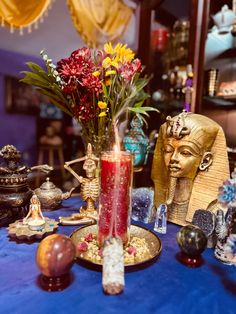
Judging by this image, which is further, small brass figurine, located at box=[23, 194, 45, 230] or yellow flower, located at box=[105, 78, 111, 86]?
yellow flower, located at box=[105, 78, 111, 86]

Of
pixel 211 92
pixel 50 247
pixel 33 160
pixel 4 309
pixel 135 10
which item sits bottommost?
pixel 33 160

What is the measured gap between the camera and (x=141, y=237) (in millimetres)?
923

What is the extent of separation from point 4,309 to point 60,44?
11.4 feet

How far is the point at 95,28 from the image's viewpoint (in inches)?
111

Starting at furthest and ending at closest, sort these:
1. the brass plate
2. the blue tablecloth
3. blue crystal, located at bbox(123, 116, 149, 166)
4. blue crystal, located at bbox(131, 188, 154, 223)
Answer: blue crystal, located at bbox(123, 116, 149, 166)
blue crystal, located at bbox(131, 188, 154, 223)
the brass plate
the blue tablecloth

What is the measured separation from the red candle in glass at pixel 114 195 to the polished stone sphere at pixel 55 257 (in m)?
0.17

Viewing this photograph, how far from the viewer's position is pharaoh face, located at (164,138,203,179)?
1.00m

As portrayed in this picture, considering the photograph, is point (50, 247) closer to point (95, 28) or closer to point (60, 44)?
point (95, 28)

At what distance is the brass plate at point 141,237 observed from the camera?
0.76 metres

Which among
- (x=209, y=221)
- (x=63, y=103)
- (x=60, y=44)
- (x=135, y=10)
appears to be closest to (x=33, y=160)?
(x=60, y=44)

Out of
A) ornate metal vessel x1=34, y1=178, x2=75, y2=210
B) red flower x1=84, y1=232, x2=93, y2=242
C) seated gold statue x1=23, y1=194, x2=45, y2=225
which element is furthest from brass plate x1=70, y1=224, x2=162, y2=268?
ornate metal vessel x1=34, y1=178, x2=75, y2=210

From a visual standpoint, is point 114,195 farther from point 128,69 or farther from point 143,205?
point 128,69

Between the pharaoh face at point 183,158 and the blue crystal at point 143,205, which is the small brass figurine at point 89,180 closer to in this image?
the blue crystal at point 143,205

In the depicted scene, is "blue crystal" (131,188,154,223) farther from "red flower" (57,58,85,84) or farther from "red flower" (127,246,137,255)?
"red flower" (57,58,85,84)
